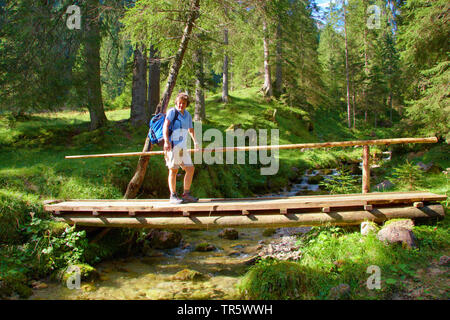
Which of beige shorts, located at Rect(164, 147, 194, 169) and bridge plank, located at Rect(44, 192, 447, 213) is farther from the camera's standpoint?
beige shorts, located at Rect(164, 147, 194, 169)

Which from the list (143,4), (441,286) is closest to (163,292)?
(441,286)

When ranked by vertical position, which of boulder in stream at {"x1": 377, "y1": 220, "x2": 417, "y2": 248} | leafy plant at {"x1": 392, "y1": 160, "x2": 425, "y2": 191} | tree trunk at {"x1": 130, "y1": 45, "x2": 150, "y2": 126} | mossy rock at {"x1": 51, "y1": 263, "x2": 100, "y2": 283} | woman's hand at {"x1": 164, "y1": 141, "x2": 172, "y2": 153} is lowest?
mossy rock at {"x1": 51, "y1": 263, "x2": 100, "y2": 283}

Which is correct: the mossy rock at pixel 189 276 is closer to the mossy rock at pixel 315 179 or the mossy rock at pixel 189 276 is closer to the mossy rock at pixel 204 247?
the mossy rock at pixel 204 247

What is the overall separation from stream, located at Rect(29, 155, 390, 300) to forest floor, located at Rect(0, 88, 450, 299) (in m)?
0.79

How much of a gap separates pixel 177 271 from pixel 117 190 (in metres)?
3.82

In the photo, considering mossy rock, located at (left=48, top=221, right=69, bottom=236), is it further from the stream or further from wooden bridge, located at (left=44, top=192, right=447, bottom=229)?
wooden bridge, located at (left=44, top=192, right=447, bottom=229)

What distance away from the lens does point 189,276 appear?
22.8 ft

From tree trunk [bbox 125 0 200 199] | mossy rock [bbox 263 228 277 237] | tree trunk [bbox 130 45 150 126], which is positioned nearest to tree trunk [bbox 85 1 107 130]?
tree trunk [bbox 130 45 150 126]

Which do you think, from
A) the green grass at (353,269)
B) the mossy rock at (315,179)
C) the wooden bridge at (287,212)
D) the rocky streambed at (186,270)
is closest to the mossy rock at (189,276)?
the rocky streambed at (186,270)

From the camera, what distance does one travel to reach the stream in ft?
20.3

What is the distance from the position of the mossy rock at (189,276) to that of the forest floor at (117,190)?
7.01 feet

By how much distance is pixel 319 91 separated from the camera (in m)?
30.3

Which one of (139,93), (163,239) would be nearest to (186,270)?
(163,239)

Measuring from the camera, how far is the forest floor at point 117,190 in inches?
225
